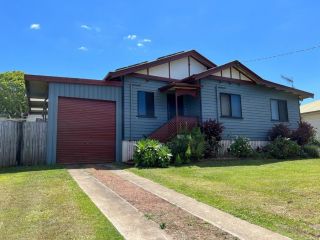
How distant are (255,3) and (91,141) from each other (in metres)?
10.1

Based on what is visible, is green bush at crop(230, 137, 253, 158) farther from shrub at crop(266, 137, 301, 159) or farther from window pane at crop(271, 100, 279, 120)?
window pane at crop(271, 100, 279, 120)

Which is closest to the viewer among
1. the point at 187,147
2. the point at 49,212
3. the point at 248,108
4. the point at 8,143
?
the point at 49,212

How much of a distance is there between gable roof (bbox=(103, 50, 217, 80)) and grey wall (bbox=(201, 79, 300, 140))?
1810 mm

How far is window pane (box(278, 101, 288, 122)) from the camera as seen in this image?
22094 mm

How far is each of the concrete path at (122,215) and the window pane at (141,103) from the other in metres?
8.32

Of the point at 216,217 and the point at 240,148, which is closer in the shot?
the point at 216,217

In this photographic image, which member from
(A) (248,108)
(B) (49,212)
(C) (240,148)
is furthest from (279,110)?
(B) (49,212)

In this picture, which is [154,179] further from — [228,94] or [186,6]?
[228,94]

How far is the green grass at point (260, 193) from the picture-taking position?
18.6 ft

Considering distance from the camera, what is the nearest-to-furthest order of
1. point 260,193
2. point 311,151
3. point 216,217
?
point 216,217 < point 260,193 < point 311,151

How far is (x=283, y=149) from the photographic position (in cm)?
1756

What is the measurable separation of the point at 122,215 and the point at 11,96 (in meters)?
41.7

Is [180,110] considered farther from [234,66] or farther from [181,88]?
[234,66]

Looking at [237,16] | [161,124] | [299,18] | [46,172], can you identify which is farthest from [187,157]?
[299,18]
